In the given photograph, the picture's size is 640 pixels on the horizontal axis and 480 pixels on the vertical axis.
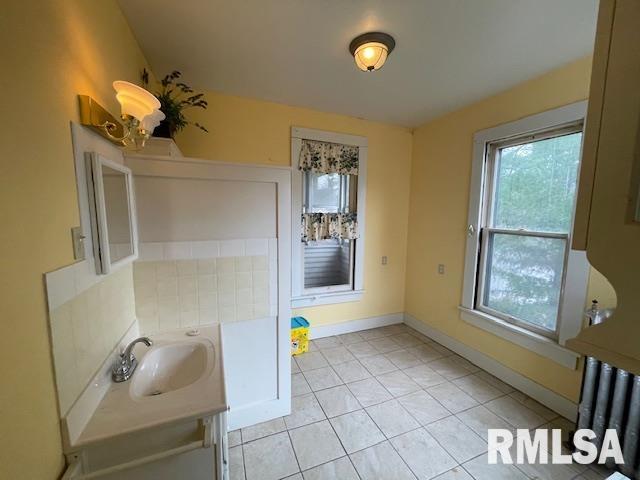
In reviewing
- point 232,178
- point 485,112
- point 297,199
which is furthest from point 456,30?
point 297,199

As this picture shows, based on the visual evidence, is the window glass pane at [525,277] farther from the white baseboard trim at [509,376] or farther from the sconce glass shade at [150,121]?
the sconce glass shade at [150,121]

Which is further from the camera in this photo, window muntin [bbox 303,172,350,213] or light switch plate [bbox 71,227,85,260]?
window muntin [bbox 303,172,350,213]

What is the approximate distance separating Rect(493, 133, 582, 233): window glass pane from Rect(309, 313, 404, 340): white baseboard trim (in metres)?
1.70

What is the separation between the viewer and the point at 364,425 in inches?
71.6

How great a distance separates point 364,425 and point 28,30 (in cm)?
240

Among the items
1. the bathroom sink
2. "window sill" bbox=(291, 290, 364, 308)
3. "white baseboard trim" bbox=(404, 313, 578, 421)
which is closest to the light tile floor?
"white baseboard trim" bbox=(404, 313, 578, 421)

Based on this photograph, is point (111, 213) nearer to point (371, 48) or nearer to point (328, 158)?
point (371, 48)

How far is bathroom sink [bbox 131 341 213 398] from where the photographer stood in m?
1.27

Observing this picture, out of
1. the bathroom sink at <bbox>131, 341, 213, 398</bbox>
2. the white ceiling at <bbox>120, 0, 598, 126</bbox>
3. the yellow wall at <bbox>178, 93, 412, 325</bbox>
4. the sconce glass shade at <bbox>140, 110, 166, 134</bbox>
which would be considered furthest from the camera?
the yellow wall at <bbox>178, 93, 412, 325</bbox>

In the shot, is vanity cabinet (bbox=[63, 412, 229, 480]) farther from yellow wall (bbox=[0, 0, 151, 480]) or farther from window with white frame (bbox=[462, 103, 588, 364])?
window with white frame (bbox=[462, 103, 588, 364])

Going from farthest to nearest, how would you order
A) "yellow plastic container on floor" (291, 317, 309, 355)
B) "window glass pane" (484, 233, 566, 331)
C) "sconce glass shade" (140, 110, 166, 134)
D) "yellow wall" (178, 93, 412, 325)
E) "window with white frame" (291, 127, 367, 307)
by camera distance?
1. "window with white frame" (291, 127, 367, 307)
2. "yellow plastic container on floor" (291, 317, 309, 355)
3. "yellow wall" (178, 93, 412, 325)
4. "window glass pane" (484, 233, 566, 331)
5. "sconce glass shade" (140, 110, 166, 134)

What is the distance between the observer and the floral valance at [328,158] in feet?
9.04

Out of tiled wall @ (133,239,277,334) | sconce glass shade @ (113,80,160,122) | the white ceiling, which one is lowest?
tiled wall @ (133,239,277,334)

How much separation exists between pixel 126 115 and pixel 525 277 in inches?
111
